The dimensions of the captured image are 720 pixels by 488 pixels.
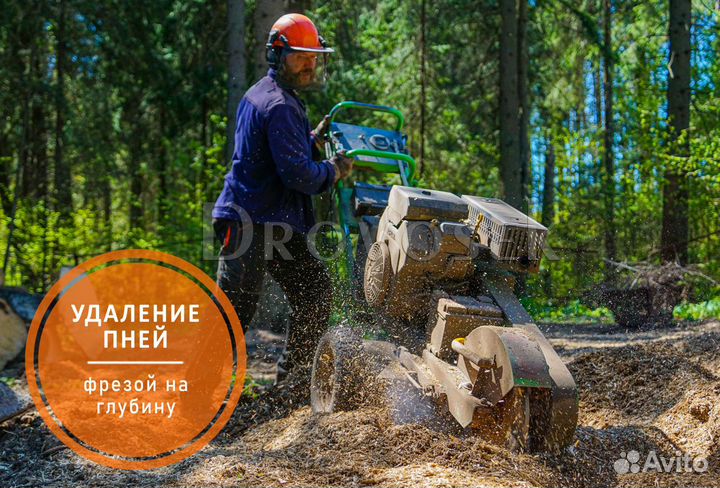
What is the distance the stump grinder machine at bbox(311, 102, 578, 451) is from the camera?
3158mm

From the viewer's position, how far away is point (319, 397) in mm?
4266

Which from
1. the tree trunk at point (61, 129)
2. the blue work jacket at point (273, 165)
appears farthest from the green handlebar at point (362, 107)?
the tree trunk at point (61, 129)

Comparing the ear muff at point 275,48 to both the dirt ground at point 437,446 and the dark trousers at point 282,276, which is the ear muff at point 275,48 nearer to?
the dark trousers at point 282,276

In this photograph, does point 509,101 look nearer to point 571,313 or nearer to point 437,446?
point 571,313

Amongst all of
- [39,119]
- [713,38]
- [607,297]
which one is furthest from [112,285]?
[713,38]

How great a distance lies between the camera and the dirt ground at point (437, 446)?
3018 millimetres

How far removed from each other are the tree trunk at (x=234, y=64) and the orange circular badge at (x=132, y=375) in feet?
7.45

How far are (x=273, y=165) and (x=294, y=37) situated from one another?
0.78m

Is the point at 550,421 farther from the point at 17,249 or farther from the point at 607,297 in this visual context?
the point at 17,249

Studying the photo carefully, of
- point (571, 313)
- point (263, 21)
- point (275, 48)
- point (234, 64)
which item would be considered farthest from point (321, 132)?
point (571, 313)

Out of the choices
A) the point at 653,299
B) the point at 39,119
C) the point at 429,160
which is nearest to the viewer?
the point at 653,299

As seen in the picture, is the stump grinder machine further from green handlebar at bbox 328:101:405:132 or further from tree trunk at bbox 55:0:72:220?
tree trunk at bbox 55:0:72:220

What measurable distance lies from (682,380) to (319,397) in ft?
6.74

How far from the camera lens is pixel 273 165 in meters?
4.51
